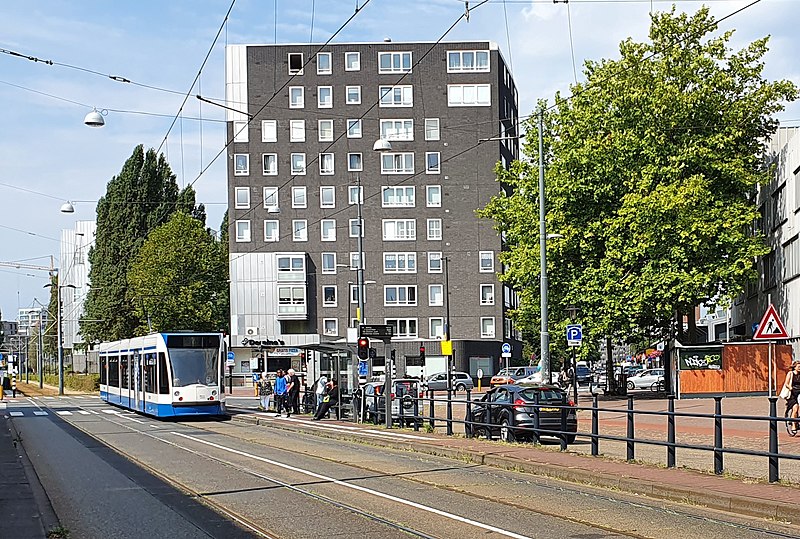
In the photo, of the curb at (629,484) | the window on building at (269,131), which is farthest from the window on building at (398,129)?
the curb at (629,484)

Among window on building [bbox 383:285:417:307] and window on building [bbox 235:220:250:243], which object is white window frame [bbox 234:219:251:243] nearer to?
window on building [bbox 235:220:250:243]

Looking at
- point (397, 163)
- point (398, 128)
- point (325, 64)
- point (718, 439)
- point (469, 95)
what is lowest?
point (718, 439)

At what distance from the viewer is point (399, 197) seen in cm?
8131

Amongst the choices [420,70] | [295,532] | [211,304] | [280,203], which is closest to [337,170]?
[280,203]

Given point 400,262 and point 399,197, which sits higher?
point 399,197

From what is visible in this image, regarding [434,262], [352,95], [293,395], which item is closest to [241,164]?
[352,95]

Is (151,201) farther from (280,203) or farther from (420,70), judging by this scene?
(420,70)

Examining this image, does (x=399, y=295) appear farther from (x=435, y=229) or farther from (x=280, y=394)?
(x=280, y=394)

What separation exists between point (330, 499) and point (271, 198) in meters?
68.2

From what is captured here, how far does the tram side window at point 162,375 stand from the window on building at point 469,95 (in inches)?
1900

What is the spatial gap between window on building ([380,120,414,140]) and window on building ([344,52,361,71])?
485cm

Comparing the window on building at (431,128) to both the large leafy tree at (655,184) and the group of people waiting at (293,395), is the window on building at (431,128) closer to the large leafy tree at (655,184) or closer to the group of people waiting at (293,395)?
the large leafy tree at (655,184)

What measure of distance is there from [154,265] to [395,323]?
20.4 metres

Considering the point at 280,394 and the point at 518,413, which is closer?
the point at 518,413
